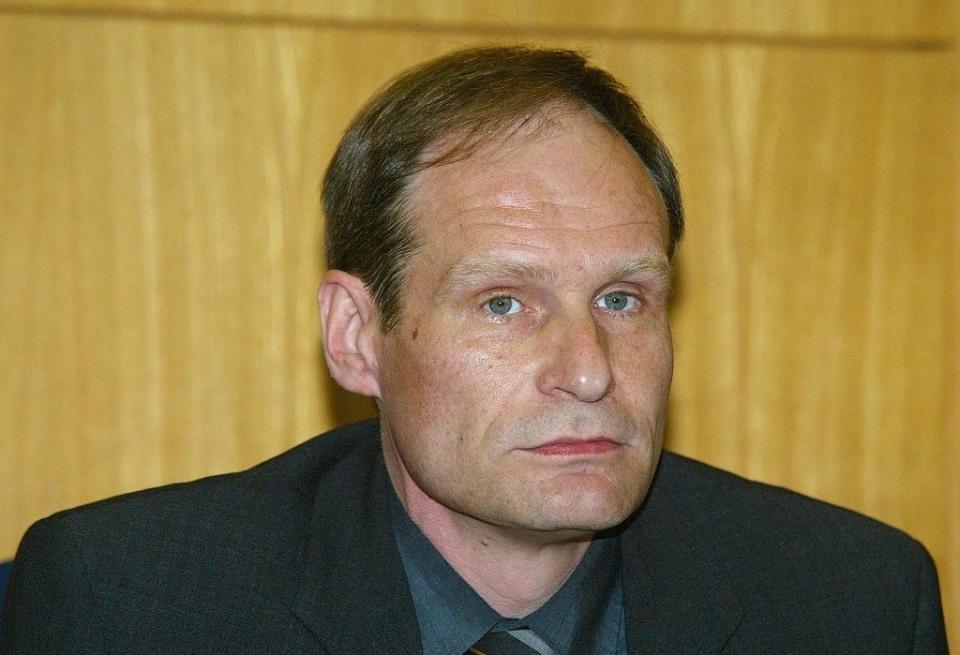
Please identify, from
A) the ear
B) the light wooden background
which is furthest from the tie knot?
the light wooden background

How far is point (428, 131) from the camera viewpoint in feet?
7.03

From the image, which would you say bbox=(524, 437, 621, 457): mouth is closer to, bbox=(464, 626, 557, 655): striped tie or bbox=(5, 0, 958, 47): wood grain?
bbox=(464, 626, 557, 655): striped tie

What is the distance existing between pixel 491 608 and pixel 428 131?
767 mm

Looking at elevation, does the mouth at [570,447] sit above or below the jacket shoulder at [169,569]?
above

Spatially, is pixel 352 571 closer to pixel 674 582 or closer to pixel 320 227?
pixel 674 582

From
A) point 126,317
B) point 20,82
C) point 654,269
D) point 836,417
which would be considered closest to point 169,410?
point 126,317

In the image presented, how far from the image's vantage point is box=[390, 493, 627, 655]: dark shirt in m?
2.13

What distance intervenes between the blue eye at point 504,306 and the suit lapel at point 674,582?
529 millimetres

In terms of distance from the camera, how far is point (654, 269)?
210 cm

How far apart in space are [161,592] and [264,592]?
0.51 feet

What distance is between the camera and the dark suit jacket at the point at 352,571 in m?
2.06

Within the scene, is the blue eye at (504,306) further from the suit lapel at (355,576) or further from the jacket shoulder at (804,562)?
the jacket shoulder at (804,562)

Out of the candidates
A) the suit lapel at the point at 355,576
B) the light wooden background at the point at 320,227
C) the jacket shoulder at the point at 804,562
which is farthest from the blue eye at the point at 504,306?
the light wooden background at the point at 320,227

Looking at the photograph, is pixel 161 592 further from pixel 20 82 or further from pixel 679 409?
pixel 679 409
